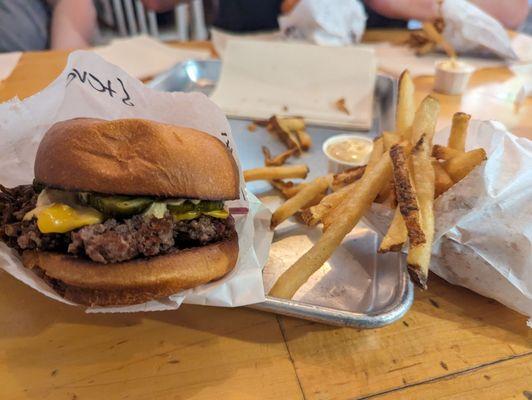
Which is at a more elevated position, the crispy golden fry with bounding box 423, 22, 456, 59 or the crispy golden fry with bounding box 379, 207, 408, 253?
the crispy golden fry with bounding box 379, 207, 408, 253

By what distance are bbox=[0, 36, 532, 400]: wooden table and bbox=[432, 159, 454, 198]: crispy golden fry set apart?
1.06 ft

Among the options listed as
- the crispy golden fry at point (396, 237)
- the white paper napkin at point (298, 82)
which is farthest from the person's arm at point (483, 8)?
the crispy golden fry at point (396, 237)

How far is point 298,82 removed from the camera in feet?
8.52

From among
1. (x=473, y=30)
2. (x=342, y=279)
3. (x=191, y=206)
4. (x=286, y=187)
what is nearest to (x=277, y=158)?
(x=286, y=187)

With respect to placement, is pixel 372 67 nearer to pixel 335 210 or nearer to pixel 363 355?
pixel 335 210

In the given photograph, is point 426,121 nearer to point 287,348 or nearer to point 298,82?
point 287,348

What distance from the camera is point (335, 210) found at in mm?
1242

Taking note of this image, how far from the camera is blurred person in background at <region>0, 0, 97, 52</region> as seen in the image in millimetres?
3240

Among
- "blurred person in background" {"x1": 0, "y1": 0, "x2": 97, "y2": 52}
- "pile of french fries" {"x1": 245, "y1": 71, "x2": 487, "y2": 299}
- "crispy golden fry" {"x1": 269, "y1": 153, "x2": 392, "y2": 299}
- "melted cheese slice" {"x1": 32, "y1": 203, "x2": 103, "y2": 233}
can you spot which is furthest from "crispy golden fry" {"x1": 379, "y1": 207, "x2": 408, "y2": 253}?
"blurred person in background" {"x1": 0, "y1": 0, "x2": 97, "y2": 52}

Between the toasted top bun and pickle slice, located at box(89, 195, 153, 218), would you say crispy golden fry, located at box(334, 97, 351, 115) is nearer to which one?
the toasted top bun

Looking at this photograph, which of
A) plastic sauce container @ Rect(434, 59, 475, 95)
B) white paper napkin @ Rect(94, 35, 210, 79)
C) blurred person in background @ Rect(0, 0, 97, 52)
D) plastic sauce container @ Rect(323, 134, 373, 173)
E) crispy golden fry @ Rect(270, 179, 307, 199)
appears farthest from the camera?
blurred person in background @ Rect(0, 0, 97, 52)

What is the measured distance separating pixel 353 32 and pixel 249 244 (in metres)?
2.56

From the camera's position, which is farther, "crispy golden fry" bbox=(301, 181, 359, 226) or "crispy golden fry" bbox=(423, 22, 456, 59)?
"crispy golden fry" bbox=(423, 22, 456, 59)

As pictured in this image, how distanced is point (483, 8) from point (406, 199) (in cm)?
318
